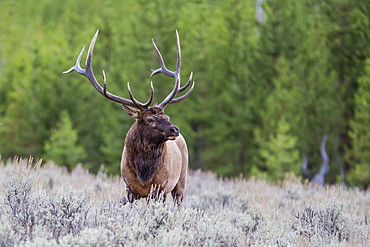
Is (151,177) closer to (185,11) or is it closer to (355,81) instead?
(355,81)

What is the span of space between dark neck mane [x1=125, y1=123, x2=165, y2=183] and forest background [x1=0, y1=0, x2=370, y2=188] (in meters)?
17.4

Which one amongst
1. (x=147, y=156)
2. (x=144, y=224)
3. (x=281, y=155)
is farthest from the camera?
(x=281, y=155)

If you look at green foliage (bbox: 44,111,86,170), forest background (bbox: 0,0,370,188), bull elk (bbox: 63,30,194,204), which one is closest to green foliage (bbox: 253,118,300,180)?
forest background (bbox: 0,0,370,188)

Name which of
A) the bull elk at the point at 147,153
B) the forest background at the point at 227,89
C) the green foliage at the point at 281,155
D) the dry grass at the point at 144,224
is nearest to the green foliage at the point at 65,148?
the forest background at the point at 227,89

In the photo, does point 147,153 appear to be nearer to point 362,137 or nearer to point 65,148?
point 362,137

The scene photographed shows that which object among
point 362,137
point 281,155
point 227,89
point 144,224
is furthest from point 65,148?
point 144,224

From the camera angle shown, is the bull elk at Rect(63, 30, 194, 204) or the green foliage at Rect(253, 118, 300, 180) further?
the green foliage at Rect(253, 118, 300, 180)

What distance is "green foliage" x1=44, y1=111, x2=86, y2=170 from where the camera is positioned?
2753 centimetres

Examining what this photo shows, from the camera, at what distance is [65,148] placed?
91.7ft

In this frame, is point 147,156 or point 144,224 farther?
point 147,156

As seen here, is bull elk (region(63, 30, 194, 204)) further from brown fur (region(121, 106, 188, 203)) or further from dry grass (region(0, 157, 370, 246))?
dry grass (region(0, 157, 370, 246))

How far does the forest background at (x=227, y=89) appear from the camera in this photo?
25.7 meters

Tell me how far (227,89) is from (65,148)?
27.0 feet

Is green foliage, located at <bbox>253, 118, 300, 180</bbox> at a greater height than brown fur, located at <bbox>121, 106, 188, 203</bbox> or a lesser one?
lesser
